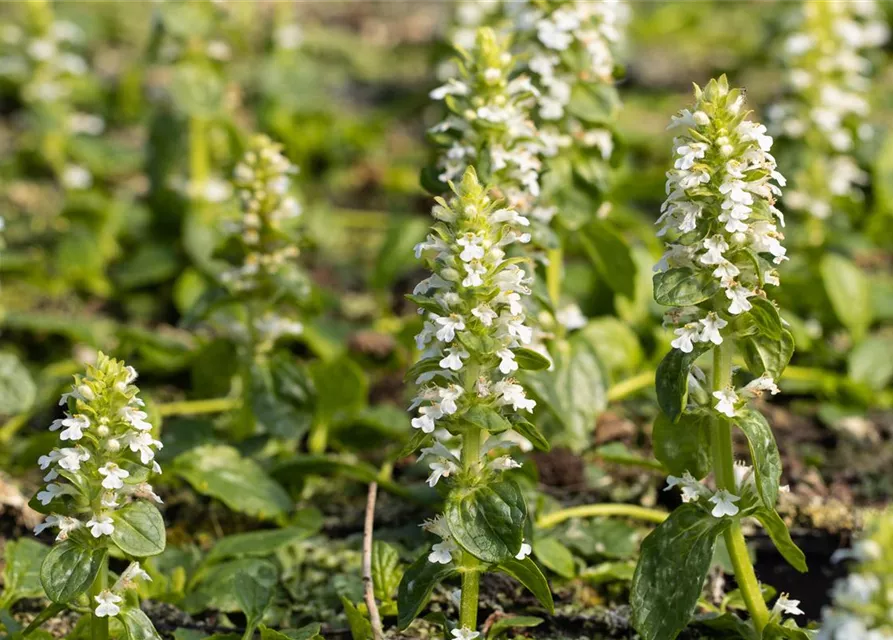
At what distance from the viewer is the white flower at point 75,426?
319cm

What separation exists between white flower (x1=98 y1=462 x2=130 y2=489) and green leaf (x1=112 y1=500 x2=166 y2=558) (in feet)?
0.39

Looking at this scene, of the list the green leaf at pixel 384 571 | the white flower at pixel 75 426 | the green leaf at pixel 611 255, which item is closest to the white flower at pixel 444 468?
the green leaf at pixel 384 571

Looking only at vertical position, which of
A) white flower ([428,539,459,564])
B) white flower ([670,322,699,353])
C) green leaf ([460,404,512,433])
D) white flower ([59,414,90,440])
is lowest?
white flower ([428,539,459,564])

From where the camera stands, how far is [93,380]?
3.33m

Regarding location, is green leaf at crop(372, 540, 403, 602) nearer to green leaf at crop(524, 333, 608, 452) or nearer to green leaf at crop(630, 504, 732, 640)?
green leaf at crop(630, 504, 732, 640)

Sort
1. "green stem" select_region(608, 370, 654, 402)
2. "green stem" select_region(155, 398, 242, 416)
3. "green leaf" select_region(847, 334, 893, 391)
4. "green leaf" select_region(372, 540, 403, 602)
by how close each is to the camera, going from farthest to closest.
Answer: "green leaf" select_region(847, 334, 893, 391) → "green stem" select_region(155, 398, 242, 416) → "green stem" select_region(608, 370, 654, 402) → "green leaf" select_region(372, 540, 403, 602)

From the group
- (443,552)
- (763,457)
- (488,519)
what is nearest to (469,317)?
(488,519)

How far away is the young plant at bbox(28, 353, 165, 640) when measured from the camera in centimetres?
326

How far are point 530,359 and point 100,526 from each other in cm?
125

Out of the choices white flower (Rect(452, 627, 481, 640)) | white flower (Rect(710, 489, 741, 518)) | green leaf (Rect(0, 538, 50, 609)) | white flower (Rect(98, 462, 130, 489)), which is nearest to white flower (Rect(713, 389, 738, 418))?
white flower (Rect(710, 489, 741, 518))

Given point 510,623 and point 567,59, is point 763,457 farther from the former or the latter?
point 567,59

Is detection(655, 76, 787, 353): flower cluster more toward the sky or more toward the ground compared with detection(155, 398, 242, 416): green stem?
more toward the sky

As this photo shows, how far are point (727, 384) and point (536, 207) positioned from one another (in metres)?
1.31

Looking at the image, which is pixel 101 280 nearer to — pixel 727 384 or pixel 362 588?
pixel 362 588
